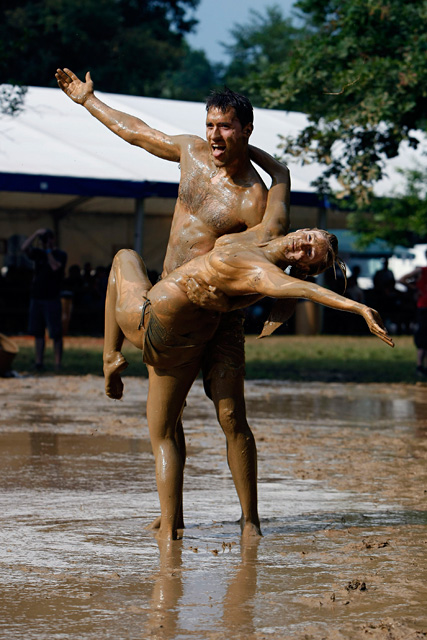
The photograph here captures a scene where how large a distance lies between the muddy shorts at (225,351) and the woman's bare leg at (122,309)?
38 cm

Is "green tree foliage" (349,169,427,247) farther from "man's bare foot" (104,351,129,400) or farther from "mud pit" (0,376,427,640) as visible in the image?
"man's bare foot" (104,351,129,400)

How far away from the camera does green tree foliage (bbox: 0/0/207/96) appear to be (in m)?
39.9

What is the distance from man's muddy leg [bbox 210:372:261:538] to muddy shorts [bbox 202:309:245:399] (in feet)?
0.09

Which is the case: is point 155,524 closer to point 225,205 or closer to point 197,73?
point 225,205

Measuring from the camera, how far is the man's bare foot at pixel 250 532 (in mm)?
5344

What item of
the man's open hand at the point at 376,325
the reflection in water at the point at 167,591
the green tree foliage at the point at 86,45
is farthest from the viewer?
the green tree foliage at the point at 86,45

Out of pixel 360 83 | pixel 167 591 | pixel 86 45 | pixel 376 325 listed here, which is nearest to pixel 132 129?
pixel 376 325

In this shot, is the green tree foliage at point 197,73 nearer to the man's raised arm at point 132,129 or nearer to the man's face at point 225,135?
the man's raised arm at point 132,129

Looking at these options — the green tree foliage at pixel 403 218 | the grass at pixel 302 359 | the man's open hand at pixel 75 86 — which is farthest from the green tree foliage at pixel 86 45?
the man's open hand at pixel 75 86

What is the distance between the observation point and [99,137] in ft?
74.1

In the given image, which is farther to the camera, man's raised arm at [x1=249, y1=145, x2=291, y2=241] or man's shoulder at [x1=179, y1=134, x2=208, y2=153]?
man's shoulder at [x1=179, y1=134, x2=208, y2=153]

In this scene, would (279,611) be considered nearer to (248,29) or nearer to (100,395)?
(100,395)

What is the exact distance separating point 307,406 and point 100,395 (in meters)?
2.45

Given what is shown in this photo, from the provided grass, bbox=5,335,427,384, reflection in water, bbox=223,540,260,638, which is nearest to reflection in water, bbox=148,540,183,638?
reflection in water, bbox=223,540,260,638
